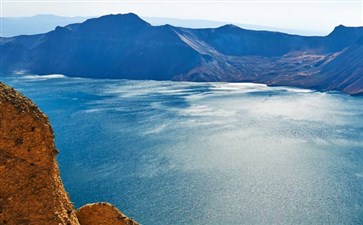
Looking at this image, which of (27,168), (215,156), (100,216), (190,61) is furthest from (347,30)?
(27,168)

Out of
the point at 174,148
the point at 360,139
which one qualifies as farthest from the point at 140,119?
the point at 360,139

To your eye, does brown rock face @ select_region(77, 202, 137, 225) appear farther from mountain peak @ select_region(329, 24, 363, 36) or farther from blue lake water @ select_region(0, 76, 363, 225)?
mountain peak @ select_region(329, 24, 363, 36)

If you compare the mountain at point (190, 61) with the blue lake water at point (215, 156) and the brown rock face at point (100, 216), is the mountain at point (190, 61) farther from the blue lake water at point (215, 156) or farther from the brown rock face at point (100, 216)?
the brown rock face at point (100, 216)

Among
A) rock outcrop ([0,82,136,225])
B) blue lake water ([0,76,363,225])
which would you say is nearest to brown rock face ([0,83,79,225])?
rock outcrop ([0,82,136,225])

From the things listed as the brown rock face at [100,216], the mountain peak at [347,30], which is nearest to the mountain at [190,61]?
the mountain peak at [347,30]

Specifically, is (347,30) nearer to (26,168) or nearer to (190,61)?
(190,61)

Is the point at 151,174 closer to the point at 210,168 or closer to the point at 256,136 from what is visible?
the point at 210,168
